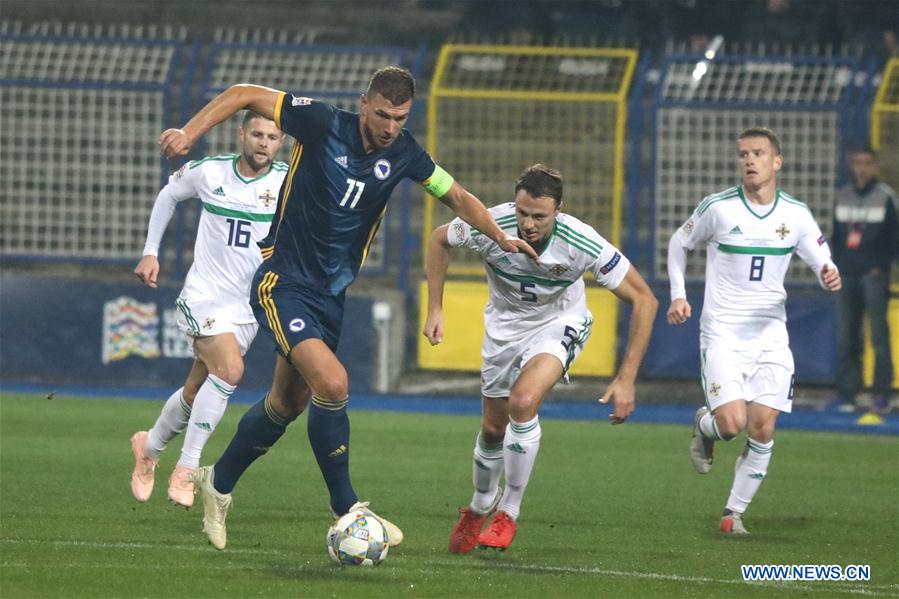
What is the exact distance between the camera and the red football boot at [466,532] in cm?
745

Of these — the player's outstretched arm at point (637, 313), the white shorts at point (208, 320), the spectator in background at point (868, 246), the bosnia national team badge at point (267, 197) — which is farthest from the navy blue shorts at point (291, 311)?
the spectator in background at point (868, 246)

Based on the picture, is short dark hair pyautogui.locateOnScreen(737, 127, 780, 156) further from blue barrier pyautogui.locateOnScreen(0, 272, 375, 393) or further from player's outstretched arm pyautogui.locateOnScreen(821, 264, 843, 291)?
blue barrier pyautogui.locateOnScreen(0, 272, 375, 393)

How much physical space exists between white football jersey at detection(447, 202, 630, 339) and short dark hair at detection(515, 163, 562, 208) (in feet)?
1.11

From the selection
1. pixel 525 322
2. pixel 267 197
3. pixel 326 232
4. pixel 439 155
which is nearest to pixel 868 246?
pixel 439 155

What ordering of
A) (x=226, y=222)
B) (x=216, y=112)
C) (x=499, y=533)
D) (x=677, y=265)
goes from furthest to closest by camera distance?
(x=677, y=265) < (x=226, y=222) < (x=499, y=533) < (x=216, y=112)

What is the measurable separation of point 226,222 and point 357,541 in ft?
9.67

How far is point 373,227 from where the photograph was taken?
7.23 metres

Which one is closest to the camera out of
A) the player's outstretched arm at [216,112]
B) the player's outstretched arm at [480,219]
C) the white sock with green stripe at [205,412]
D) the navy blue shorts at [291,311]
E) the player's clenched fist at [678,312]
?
the player's outstretched arm at [216,112]

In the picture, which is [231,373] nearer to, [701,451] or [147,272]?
[147,272]

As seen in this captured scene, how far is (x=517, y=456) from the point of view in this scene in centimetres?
745

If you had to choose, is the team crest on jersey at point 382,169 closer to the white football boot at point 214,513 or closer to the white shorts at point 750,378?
the white football boot at point 214,513

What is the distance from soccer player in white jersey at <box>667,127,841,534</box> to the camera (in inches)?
352

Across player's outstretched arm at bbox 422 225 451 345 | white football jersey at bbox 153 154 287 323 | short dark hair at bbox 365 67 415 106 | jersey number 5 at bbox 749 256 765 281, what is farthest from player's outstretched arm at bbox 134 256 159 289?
jersey number 5 at bbox 749 256 765 281

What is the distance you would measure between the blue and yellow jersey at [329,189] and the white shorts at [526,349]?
1.02 metres
